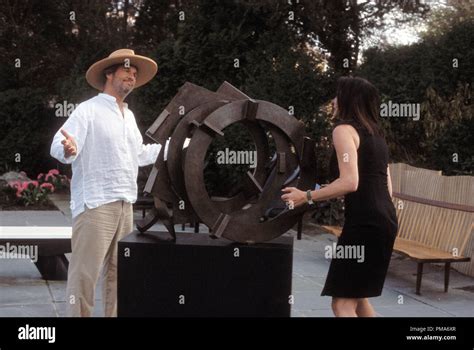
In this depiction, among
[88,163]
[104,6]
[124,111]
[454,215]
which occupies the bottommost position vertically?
[454,215]

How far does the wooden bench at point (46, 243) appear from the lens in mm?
7203

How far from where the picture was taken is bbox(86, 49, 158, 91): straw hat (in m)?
5.08

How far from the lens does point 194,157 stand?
4.53 metres

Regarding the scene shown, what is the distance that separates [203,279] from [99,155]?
42.6 inches

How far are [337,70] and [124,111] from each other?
331 inches

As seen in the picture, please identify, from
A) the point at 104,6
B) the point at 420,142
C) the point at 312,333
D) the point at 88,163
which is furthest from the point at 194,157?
the point at 104,6

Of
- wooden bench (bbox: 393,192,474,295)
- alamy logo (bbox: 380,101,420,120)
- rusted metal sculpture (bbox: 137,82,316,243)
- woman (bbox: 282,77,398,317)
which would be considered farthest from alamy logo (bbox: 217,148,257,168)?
woman (bbox: 282,77,398,317)

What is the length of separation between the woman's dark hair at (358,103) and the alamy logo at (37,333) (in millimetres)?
2064

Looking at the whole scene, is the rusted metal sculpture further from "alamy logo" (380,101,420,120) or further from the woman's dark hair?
"alamy logo" (380,101,420,120)

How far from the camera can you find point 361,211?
430 cm

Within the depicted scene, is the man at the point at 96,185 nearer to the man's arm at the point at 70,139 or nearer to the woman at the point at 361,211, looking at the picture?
the man's arm at the point at 70,139

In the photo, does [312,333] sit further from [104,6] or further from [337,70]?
[104,6]

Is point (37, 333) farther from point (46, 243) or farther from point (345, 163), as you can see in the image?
point (46, 243)

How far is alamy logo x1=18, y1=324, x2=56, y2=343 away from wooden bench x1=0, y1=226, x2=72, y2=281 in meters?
2.53
